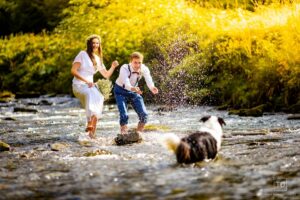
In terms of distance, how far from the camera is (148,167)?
7.69 metres

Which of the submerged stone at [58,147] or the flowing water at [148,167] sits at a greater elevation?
the submerged stone at [58,147]

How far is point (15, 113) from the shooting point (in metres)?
18.1

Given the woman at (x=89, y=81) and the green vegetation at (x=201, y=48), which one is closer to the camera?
the woman at (x=89, y=81)

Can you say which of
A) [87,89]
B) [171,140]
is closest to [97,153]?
[171,140]

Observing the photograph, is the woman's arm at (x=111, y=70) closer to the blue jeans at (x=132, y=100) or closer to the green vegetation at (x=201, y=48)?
the blue jeans at (x=132, y=100)

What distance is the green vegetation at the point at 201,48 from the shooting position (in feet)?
51.6

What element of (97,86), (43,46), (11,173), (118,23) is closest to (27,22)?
(43,46)

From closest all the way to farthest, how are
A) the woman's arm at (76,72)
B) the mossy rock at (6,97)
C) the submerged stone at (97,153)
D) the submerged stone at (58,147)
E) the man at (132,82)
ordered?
the submerged stone at (97,153) → the submerged stone at (58,147) → the woman's arm at (76,72) → the man at (132,82) → the mossy rock at (6,97)

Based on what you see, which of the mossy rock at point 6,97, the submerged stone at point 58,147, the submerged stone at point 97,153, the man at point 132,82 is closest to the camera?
the submerged stone at point 97,153

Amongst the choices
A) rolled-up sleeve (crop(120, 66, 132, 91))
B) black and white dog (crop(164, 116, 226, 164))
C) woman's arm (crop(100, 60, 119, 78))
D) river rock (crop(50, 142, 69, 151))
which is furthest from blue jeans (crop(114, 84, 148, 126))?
black and white dog (crop(164, 116, 226, 164))

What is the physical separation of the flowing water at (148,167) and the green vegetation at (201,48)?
2855 millimetres

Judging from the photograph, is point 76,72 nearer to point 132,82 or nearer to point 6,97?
point 132,82

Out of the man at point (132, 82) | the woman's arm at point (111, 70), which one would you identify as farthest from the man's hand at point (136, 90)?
the woman's arm at point (111, 70)

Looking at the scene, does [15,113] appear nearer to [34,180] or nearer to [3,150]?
[3,150]
